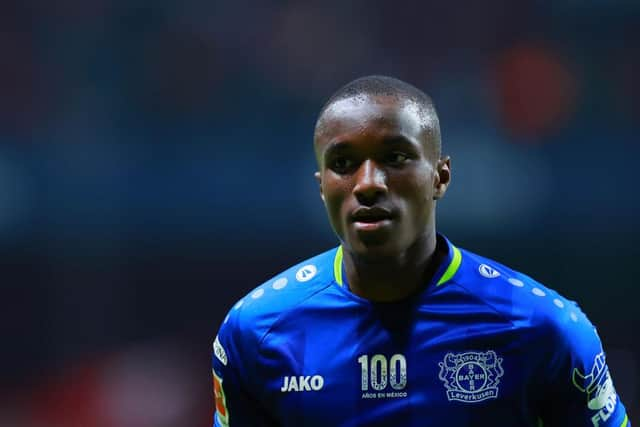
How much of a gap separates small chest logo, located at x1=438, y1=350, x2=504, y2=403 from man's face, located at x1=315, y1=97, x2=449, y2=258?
262 millimetres

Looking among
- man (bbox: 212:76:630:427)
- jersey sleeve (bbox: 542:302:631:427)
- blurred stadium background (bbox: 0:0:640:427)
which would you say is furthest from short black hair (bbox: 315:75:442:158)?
blurred stadium background (bbox: 0:0:640:427)

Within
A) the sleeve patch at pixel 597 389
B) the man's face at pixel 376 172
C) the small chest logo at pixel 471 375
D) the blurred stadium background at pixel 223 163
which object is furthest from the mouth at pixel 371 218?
the blurred stadium background at pixel 223 163

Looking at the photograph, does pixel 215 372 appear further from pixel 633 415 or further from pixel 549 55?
pixel 549 55

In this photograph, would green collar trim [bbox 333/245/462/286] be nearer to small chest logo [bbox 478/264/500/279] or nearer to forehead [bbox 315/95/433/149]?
small chest logo [bbox 478/264/500/279]

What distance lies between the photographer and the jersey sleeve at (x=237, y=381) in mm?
2244

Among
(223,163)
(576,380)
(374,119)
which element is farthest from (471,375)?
(223,163)

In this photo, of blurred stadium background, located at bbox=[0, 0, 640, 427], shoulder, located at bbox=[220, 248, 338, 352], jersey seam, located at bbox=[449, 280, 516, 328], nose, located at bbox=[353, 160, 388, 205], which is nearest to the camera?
nose, located at bbox=[353, 160, 388, 205]

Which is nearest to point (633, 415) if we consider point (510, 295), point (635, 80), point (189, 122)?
point (635, 80)

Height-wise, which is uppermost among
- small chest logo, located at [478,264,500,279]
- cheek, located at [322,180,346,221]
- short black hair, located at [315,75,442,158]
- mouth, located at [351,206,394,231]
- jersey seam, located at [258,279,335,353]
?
short black hair, located at [315,75,442,158]

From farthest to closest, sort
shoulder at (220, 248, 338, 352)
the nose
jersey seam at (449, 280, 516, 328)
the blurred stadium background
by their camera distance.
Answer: the blurred stadium background < shoulder at (220, 248, 338, 352) < jersey seam at (449, 280, 516, 328) < the nose

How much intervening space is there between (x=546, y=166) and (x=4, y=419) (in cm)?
310

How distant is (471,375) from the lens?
210 centimetres

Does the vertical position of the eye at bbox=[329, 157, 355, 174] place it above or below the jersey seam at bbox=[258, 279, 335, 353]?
above

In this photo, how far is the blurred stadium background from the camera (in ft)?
17.0
